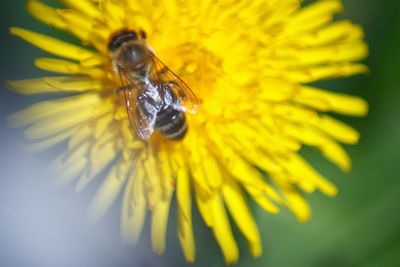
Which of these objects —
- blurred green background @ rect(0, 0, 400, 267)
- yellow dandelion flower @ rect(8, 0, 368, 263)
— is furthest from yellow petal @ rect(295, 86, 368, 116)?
blurred green background @ rect(0, 0, 400, 267)

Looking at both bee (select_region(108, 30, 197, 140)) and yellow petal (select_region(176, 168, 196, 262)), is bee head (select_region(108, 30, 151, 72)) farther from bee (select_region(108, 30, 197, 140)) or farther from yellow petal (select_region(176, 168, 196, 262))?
yellow petal (select_region(176, 168, 196, 262))

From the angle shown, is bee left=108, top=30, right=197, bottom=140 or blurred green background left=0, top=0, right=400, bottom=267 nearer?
bee left=108, top=30, right=197, bottom=140

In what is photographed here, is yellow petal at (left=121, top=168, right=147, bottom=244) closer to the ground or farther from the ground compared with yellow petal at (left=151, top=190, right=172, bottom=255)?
farther from the ground

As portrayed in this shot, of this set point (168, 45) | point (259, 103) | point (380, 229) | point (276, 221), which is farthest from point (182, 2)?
point (380, 229)

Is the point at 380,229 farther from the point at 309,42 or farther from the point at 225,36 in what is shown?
Answer: the point at 225,36

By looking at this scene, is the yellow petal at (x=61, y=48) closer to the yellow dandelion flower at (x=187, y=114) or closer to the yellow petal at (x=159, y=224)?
the yellow dandelion flower at (x=187, y=114)

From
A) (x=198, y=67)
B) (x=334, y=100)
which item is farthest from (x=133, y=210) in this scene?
(x=334, y=100)

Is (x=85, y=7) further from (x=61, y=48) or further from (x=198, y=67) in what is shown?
(x=198, y=67)
